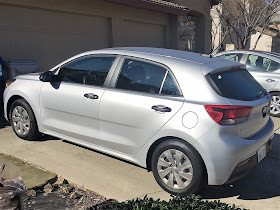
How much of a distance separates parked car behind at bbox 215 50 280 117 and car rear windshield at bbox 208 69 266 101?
11.9 ft

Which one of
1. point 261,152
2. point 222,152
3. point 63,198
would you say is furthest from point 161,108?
point 63,198

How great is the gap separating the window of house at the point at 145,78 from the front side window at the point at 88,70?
0.29 metres

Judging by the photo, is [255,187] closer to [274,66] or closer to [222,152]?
[222,152]

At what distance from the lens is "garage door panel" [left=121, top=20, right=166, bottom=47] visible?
11.4 metres

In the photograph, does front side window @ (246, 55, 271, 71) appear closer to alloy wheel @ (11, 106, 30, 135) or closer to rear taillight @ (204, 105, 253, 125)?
rear taillight @ (204, 105, 253, 125)

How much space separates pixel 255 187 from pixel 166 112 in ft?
5.04

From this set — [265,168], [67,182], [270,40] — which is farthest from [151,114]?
[270,40]

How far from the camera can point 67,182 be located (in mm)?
3779

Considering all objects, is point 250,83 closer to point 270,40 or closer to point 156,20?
point 156,20

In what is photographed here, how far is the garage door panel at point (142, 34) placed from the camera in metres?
11.4

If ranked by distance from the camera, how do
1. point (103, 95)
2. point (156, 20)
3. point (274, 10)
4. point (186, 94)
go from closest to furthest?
point (186, 94) < point (103, 95) < point (156, 20) < point (274, 10)

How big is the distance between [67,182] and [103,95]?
1155 mm

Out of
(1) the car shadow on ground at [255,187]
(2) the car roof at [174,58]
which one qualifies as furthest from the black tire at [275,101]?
(2) the car roof at [174,58]

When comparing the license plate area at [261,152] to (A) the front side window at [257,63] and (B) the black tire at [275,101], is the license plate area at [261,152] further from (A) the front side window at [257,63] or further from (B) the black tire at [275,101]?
(A) the front side window at [257,63]
